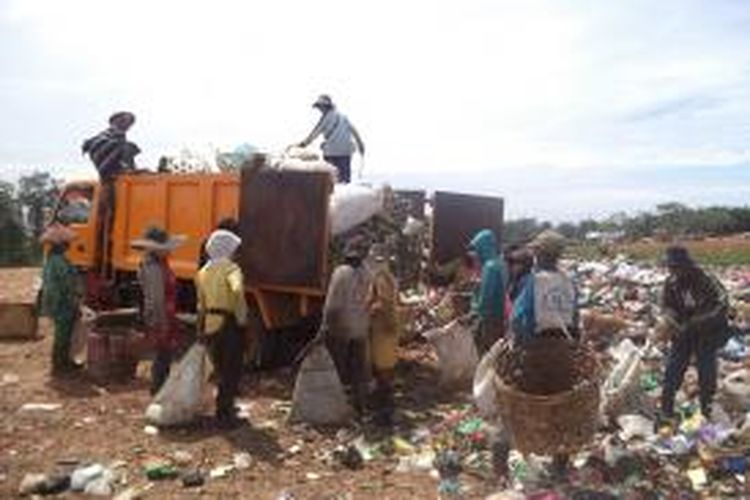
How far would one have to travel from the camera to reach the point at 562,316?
7.34 meters

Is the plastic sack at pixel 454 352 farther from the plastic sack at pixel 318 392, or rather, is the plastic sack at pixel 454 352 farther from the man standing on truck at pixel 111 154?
the man standing on truck at pixel 111 154

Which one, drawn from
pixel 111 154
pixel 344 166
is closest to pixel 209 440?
pixel 344 166

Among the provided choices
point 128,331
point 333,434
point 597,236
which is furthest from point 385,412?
point 597,236

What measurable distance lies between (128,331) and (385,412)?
326 cm

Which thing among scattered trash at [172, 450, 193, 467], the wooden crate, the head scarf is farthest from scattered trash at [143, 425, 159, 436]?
the wooden crate

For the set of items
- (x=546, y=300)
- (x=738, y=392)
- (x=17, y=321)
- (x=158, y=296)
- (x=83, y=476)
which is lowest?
(x=83, y=476)

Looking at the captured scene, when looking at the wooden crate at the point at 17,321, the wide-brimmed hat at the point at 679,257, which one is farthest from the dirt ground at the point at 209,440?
the wooden crate at the point at 17,321

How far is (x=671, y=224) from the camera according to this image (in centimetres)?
4688

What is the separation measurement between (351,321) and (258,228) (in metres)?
1.86

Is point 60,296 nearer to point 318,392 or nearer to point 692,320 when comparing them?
point 318,392

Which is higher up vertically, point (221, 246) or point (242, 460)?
point (221, 246)

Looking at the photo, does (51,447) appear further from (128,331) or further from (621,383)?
(621,383)

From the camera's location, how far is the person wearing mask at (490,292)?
952 cm

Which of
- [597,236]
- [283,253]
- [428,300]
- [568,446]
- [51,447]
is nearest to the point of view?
[568,446]
